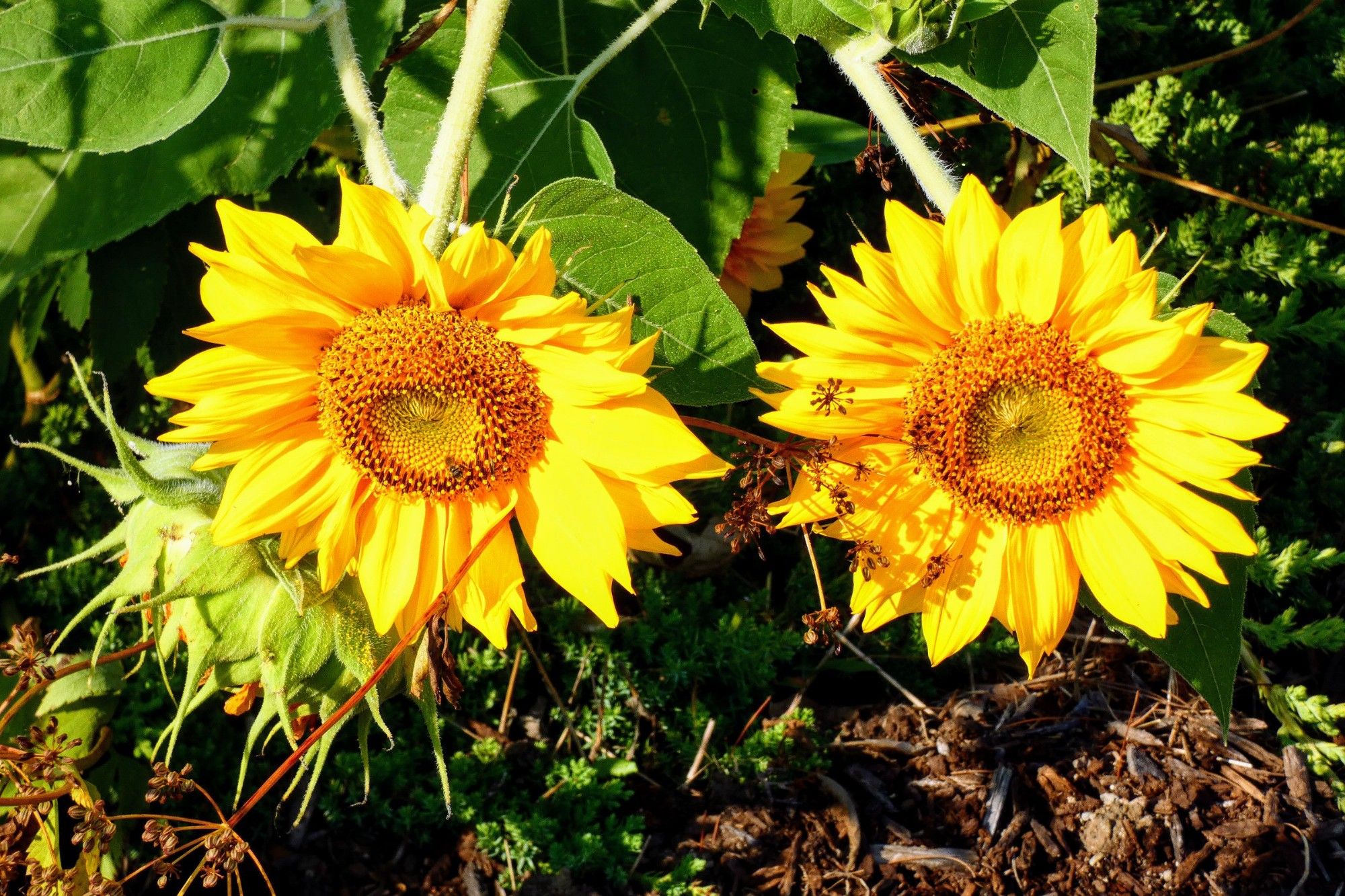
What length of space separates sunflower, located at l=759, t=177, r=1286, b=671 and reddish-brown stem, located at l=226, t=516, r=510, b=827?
1.18ft

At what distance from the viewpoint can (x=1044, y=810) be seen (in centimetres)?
205

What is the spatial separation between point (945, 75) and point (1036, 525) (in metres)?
0.57

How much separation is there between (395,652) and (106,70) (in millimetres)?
783

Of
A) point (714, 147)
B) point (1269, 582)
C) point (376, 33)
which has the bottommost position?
point (1269, 582)

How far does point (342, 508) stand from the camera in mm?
1362

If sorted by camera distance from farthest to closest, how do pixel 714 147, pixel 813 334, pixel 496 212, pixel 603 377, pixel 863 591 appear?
pixel 714 147
pixel 496 212
pixel 863 591
pixel 813 334
pixel 603 377

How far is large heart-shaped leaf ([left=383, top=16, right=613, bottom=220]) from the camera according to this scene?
1656mm

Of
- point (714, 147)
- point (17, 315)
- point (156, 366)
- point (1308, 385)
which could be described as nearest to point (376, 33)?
point (714, 147)

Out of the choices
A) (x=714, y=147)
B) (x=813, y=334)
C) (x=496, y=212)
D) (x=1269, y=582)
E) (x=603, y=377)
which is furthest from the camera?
(x=1269, y=582)

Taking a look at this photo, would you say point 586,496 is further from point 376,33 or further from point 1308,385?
point 1308,385

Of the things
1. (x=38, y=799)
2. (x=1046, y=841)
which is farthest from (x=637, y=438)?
(x=1046, y=841)

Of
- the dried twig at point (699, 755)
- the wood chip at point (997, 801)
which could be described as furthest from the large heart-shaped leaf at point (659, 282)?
the wood chip at point (997, 801)

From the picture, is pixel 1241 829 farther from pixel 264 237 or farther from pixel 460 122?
pixel 264 237

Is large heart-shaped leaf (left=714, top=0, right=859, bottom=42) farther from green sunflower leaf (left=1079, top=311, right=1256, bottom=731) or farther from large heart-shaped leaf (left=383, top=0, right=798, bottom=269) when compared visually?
green sunflower leaf (left=1079, top=311, right=1256, bottom=731)
